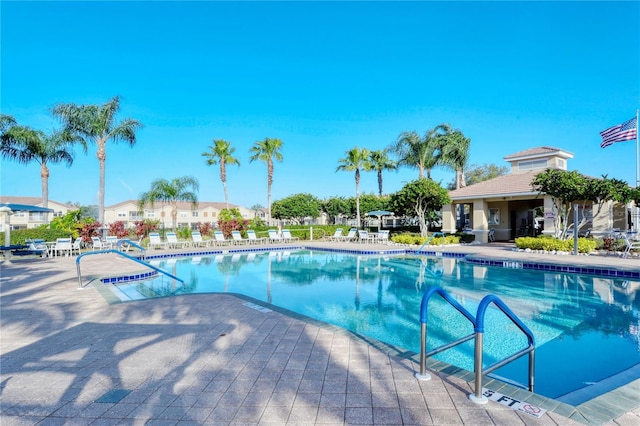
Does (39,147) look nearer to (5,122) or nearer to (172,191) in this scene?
(5,122)

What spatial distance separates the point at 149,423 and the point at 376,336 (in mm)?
3965

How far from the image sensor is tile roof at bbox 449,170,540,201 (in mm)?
18375

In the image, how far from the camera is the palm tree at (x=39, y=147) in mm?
20594

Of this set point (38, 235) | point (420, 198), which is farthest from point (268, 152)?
point (38, 235)

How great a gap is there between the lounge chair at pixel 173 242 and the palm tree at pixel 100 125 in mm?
4592

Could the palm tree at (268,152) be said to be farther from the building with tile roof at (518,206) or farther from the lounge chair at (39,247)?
the lounge chair at (39,247)

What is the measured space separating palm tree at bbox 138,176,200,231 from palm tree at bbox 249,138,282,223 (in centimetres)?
623

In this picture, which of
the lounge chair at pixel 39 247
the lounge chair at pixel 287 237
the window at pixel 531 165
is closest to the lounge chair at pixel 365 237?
the lounge chair at pixel 287 237

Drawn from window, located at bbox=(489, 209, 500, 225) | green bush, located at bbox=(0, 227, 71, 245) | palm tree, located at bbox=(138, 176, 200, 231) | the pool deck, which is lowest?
the pool deck

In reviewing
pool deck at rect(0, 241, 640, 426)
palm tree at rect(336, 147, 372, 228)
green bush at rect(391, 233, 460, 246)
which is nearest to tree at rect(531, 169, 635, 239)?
green bush at rect(391, 233, 460, 246)

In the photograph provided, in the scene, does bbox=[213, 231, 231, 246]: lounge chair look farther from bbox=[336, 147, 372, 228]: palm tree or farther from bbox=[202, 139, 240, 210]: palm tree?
bbox=[336, 147, 372, 228]: palm tree

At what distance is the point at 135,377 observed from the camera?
3371 millimetres

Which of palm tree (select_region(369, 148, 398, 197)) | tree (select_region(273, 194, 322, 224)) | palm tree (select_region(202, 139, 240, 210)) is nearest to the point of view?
palm tree (select_region(202, 139, 240, 210))

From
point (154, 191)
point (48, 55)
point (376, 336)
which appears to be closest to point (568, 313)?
point (376, 336)
